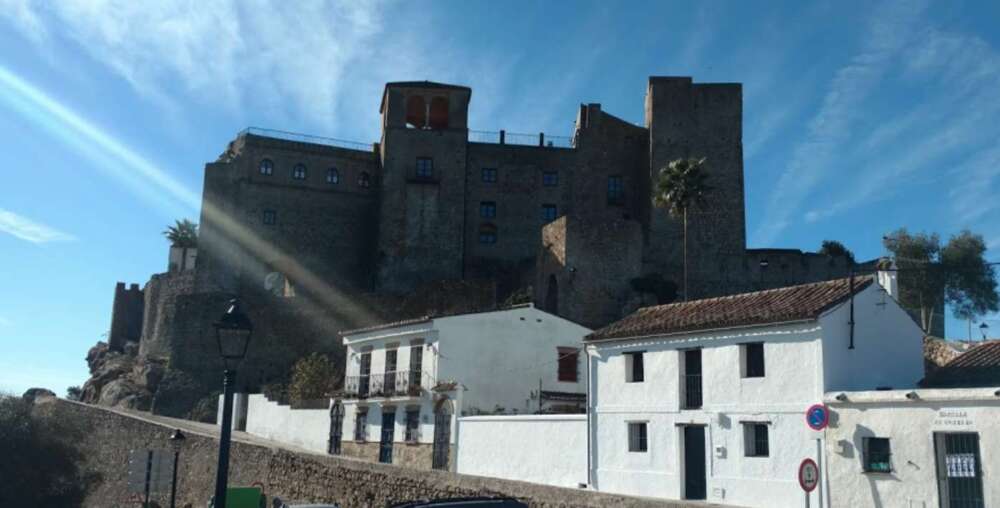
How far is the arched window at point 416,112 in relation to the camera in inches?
2369

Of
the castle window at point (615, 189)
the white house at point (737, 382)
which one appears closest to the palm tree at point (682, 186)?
the castle window at point (615, 189)

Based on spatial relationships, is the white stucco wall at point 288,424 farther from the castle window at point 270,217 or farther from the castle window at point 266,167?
the castle window at point 266,167

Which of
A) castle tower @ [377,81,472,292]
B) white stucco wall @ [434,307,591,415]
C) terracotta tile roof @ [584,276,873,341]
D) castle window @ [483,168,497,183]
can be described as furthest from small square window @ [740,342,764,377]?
castle window @ [483,168,497,183]

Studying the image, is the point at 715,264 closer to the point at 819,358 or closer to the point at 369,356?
the point at 369,356

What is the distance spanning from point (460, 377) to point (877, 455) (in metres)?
14.9

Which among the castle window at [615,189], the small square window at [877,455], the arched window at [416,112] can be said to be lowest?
the small square window at [877,455]

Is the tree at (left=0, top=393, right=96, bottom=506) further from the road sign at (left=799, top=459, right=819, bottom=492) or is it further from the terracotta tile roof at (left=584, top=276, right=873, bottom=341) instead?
the road sign at (left=799, top=459, right=819, bottom=492)

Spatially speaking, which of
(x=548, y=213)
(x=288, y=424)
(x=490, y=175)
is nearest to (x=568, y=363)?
(x=288, y=424)

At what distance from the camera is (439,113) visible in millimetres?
62250

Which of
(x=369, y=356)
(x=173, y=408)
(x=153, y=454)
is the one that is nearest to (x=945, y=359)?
(x=369, y=356)

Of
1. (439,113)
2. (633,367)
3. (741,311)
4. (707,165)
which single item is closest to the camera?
(741,311)

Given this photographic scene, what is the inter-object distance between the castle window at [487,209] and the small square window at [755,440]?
39.0 meters

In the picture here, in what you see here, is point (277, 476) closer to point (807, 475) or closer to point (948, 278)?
point (807, 475)

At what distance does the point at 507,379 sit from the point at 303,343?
2377 centimetres
